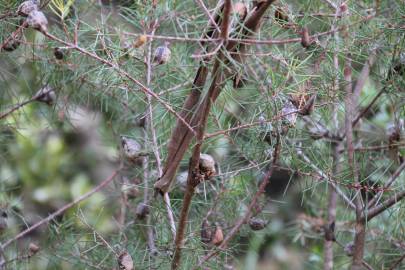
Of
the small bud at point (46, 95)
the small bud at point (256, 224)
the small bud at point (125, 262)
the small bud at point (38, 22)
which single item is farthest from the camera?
the small bud at point (46, 95)

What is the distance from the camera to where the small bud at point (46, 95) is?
3.32 feet

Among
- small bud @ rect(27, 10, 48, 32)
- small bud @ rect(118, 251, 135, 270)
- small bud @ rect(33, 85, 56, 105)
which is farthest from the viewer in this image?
small bud @ rect(33, 85, 56, 105)

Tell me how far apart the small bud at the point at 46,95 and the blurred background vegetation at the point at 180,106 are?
0.01 metres

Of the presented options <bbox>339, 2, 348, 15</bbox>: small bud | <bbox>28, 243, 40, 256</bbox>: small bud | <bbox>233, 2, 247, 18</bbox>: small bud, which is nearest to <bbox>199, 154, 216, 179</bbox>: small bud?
<bbox>233, 2, 247, 18</bbox>: small bud

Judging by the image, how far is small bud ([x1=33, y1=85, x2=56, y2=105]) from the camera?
101 centimetres

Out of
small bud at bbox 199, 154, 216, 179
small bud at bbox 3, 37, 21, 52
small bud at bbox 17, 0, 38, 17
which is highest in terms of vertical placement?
small bud at bbox 17, 0, 38, 17

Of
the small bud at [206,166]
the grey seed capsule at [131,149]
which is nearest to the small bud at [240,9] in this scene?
the small bud at [206,166]

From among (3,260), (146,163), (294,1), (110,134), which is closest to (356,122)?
(294,1)

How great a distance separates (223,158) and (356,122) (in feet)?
0.74

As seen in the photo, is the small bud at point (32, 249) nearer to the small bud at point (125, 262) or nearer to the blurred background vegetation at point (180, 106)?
the blurred background vegetation at point (180, 106)

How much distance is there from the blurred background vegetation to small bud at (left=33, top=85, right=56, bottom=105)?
0.03ft

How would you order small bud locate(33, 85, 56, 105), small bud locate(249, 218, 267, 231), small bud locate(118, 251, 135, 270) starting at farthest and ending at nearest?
small bud locate(33, 85, 56, 105), small bud locate(249, 218, 267, 231), small bud locate(118, 251, 135, 270)

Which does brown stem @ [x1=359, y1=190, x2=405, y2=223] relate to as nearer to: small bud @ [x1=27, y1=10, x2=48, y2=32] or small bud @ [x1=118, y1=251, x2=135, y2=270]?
small bud @ [x1=118, y1=251, x2=135, y2=270]

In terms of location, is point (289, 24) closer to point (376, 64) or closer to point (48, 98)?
point (376, 64)
